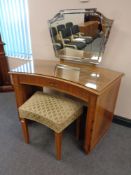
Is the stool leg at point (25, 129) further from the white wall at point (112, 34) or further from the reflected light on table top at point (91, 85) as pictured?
the white wall at point (112, 34)

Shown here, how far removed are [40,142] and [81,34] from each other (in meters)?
1.23

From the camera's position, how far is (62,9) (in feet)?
5.67

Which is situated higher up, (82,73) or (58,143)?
(82,73)

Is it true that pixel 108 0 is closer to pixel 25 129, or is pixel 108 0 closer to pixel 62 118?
pixel 62 118

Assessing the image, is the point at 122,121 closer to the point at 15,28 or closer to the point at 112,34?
the point at 112,34

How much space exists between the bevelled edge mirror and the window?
0.65 m

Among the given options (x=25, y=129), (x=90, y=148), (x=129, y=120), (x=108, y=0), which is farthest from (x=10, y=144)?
(x=108, y=0)

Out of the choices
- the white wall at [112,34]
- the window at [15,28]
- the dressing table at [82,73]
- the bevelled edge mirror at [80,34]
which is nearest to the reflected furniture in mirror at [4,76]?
the window at [15,28]

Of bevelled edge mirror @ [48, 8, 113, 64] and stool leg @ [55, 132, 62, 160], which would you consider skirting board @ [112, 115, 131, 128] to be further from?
stool leg @ [55, 132, 62, 160]

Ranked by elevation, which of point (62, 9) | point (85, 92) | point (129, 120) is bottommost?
point (129, 120)

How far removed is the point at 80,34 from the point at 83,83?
640mm

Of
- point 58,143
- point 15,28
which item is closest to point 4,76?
point 15,28

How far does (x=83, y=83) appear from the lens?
132 centimetres

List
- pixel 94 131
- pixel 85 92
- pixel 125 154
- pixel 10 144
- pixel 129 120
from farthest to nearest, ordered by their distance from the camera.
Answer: pixel 129 120 < pixel 10 144 < pixel 125 154 < pixel 94 131 < pixel 85 92
